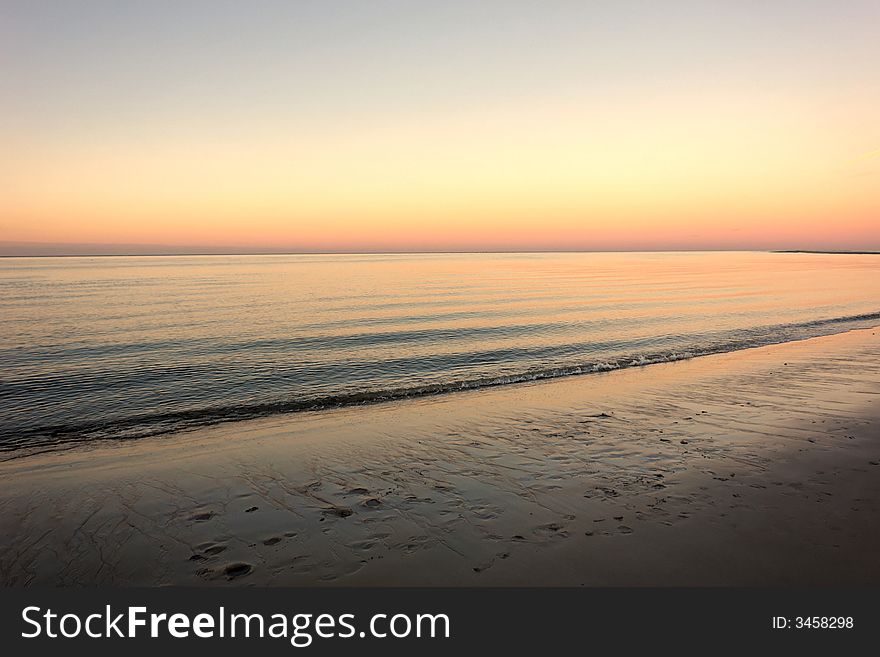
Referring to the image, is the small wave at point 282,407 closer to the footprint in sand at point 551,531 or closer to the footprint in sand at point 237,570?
the footprint in sand at point 237,570

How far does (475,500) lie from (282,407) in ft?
30.4

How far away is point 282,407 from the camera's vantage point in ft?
52.7

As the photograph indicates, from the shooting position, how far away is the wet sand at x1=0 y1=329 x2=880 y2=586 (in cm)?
650

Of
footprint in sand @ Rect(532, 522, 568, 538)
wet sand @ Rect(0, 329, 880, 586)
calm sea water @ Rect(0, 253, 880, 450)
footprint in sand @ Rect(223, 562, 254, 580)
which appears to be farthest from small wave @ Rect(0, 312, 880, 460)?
footprint in sand @ Rect(532, 522, 568, 538)

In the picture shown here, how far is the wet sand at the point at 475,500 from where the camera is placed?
6.50m

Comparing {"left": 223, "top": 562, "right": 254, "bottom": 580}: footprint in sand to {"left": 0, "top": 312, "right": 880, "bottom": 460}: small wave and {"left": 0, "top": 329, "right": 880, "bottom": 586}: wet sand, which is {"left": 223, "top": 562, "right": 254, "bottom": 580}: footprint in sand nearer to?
{"left": 0, "top": 329, "right": 880, "bottom": 586}: wet sand

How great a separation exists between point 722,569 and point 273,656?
5271mm

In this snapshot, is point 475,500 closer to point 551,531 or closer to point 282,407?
point 551,531

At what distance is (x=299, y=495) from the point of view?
909 centimetres

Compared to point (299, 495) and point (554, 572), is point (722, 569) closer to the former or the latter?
point (554, 572)

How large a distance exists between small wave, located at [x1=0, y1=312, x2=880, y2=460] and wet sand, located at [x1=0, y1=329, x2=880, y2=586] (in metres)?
0.98

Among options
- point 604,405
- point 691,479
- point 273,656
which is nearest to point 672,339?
point 604,405

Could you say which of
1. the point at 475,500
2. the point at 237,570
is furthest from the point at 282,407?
the point at 237,570

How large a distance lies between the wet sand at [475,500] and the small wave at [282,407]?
984mm
